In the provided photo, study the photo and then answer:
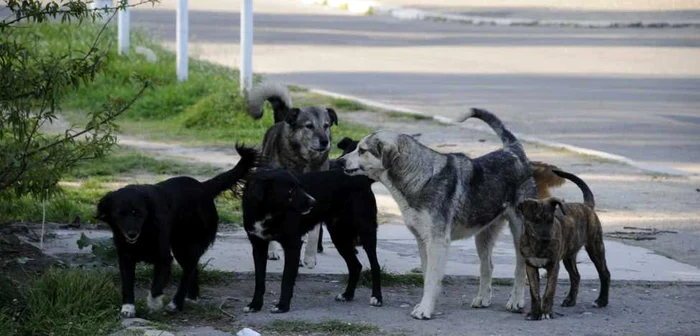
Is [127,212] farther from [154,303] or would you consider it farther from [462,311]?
[462,311]

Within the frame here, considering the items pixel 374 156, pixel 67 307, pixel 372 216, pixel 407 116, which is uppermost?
pixel 374 156

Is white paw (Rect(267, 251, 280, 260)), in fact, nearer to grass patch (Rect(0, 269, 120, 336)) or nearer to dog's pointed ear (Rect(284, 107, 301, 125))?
dog's pointed ear (Rect(284, 107, 301, 125))

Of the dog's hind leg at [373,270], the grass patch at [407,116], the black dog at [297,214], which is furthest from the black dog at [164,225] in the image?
the grass patch at [407,116]

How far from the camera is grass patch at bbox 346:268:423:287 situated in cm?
912

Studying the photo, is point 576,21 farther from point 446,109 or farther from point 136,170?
point 136,170

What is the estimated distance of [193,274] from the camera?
8305mm

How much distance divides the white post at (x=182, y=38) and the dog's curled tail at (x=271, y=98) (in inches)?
284

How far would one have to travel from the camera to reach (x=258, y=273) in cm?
824

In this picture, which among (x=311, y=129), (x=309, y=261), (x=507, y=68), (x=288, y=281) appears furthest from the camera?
(x=507, y=68)

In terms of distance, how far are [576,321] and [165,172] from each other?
576 centimetres

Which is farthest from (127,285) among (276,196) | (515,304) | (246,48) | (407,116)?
(407,116)

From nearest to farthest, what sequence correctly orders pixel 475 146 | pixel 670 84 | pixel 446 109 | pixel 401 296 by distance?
pixel 401 296, pixel 475 146, pixel 446 109, pixel 670 84

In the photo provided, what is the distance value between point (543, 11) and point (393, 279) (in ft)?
78.2

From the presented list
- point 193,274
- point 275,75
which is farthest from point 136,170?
point 275,75
